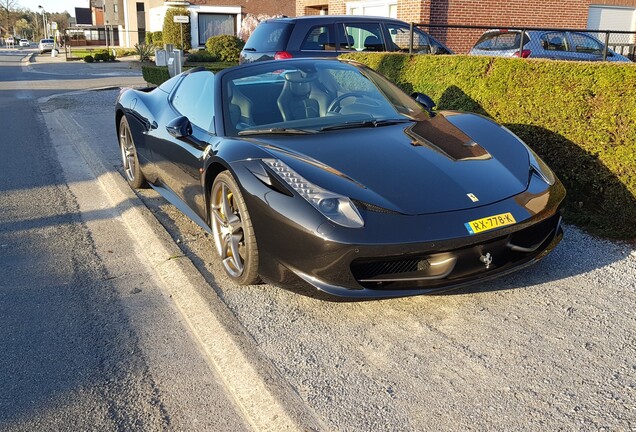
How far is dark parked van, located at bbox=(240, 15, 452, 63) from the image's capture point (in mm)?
9961

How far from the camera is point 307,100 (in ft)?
14.9

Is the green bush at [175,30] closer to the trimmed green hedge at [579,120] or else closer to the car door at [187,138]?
the car door at [187,138]

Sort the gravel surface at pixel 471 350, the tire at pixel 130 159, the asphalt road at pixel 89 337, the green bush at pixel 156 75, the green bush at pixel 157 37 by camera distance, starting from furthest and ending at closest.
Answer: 1. the green bush at pixel 157 37
2. the green bush at pixel 156 75
3. the tire at pixel 130 159
4. the asphalt road at pixel 89 337
5. the gravel surface at pixel 471 350

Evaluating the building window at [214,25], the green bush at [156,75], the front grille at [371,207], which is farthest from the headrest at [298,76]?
the building window at [214,25]

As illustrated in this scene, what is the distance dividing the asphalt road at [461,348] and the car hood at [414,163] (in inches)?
25.3

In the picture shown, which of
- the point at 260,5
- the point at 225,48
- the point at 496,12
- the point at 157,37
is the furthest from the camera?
the point at 157,37

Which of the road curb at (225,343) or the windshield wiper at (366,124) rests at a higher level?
the windshield wiper at (366,124)

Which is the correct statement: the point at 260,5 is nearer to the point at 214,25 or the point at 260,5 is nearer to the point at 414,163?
the point at 214,25

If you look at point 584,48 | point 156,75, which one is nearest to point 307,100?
point 584,48

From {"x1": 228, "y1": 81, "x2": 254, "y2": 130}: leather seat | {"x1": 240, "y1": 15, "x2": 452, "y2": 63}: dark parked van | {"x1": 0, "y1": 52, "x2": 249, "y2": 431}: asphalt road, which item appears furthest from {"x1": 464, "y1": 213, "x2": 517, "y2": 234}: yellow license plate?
{"x1": 240, "y1": 15, "x2": 452, "y2": 63}: dark parked van

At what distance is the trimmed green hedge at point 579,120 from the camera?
4531mm

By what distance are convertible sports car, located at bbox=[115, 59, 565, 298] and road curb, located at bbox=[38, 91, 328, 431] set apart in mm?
285

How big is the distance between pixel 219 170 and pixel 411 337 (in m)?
1.73

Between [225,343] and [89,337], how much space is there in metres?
0.82
